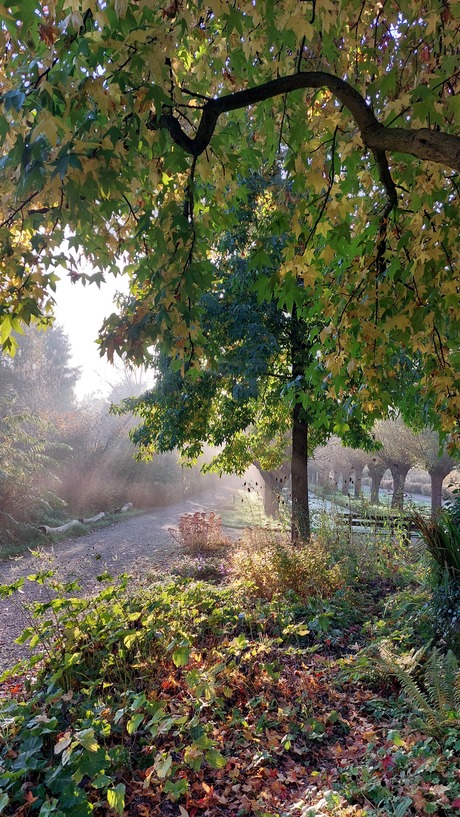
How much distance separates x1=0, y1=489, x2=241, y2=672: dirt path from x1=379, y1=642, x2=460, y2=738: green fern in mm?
2546

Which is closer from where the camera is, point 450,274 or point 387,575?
point 450,274

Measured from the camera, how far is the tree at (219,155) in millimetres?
1850

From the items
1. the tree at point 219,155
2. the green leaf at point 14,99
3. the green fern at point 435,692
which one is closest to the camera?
the green leaf at point 14,99

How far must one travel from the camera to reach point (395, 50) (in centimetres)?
342

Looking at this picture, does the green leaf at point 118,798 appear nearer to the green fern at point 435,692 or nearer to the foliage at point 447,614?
the green fern at point 435,692

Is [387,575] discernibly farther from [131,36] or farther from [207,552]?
[131,36]

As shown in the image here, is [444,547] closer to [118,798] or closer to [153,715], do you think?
[153,715]

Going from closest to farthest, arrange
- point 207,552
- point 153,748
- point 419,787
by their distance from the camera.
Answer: point 419,787 < point 153,748 < point 207,552

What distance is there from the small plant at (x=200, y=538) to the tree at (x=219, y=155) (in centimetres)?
728

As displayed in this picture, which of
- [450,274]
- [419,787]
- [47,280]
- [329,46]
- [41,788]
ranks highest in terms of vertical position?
[329,46]

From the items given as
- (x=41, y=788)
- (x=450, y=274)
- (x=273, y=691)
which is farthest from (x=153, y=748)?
(x=450, y=274)

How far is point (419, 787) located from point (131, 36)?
134 inches

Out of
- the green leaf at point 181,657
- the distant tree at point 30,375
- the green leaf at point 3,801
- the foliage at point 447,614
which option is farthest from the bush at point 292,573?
the distant tree at point 30,375

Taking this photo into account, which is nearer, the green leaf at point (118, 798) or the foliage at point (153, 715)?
the green leaf at point (118, 798)
